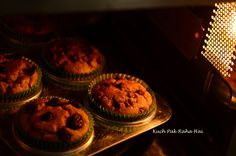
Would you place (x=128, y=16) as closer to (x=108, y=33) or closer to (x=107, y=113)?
(x=108, y=33)

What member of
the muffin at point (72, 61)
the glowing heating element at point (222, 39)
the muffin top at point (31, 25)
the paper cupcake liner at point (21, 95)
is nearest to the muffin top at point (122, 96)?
the muffin at point (72, 61)

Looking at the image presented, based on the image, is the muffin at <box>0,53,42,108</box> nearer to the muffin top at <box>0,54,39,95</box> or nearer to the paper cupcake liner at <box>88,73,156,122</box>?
the muffin top at <box>0,54,39,95</box>

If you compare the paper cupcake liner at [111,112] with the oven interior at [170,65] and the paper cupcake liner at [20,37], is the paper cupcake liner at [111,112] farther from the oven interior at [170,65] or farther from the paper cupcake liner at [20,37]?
the paper cupcake liner at [20,37]

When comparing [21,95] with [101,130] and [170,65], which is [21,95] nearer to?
[101,130]

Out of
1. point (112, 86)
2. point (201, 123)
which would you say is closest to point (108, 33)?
point (112, 86)

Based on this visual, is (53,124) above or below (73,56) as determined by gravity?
below

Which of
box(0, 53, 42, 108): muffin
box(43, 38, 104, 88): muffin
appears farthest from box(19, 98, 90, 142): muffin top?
box(43, 38, 104, 88): muffin

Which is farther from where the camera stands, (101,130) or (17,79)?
(17,79)

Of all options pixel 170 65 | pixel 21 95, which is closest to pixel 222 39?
pixel 170 65
